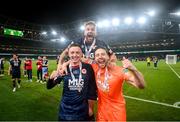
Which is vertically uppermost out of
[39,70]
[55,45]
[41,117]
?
[55,45]

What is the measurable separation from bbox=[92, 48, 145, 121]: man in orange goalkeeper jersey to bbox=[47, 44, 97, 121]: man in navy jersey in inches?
6.2

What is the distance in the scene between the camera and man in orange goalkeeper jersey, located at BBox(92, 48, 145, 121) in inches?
139

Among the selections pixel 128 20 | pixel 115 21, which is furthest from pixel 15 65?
pixel 115 21

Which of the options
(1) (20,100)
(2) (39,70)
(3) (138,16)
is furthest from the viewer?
(3) (138,16)

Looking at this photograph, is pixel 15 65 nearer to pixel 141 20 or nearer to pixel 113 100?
pixel 113 100

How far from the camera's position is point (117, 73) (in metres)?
3.65

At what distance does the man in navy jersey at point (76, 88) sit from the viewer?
351 cm

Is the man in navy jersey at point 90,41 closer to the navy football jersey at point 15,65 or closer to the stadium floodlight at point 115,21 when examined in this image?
the navy football jersey at point 15,65

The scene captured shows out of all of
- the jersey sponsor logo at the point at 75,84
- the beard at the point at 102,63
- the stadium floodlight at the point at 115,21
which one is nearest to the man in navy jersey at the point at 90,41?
the beard at the point at 102,63

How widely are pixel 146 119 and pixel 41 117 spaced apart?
3504 mm

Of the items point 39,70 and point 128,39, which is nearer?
point 39,70

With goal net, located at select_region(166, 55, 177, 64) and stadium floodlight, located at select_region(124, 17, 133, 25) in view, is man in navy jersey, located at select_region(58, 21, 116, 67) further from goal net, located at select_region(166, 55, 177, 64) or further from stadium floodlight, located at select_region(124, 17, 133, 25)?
stadium floodlight, located at select_region(124, 17, 133, 25)

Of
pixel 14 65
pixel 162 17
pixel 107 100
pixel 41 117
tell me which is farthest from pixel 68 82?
pixel 162 17

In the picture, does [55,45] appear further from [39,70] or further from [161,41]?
[39,70]
